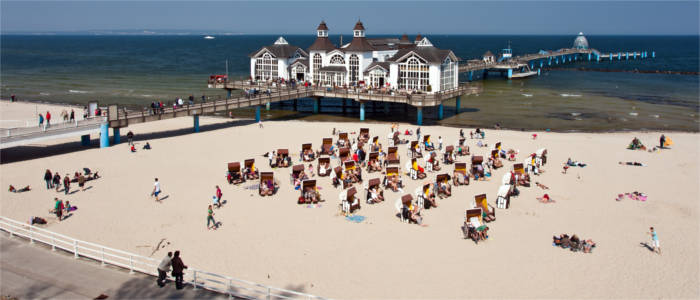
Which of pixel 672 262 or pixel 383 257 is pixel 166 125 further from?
pixel 672 262

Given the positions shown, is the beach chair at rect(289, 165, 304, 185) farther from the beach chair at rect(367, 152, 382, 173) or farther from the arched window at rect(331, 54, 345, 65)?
the arched window at rect(331, 54, 345, 65)

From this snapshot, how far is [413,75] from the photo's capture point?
4247cm

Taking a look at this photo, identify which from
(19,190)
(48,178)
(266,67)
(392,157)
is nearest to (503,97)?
(266,67)

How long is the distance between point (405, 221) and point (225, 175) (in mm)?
9300

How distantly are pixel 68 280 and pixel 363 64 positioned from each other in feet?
117

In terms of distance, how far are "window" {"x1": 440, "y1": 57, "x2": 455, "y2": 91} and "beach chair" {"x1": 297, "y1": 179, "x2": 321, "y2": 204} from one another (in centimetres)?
2389

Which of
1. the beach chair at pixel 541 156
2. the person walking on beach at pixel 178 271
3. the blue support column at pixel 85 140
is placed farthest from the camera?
the blue support column at pixel 85 140

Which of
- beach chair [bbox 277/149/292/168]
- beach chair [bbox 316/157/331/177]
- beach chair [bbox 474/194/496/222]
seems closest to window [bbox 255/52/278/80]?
beach chair [bbox 277/149/292/168]

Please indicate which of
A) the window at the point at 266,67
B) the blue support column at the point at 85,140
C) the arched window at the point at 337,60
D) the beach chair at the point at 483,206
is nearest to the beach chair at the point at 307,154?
the beach chair at the point at 483,206

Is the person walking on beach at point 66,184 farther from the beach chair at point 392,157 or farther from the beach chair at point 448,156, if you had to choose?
the beach chair at point 448,156

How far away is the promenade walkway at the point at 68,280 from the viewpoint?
11273 mm

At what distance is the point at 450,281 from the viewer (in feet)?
46.7

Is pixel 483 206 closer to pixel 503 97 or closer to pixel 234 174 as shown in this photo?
pixel 234 174

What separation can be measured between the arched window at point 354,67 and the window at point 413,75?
4.43m
